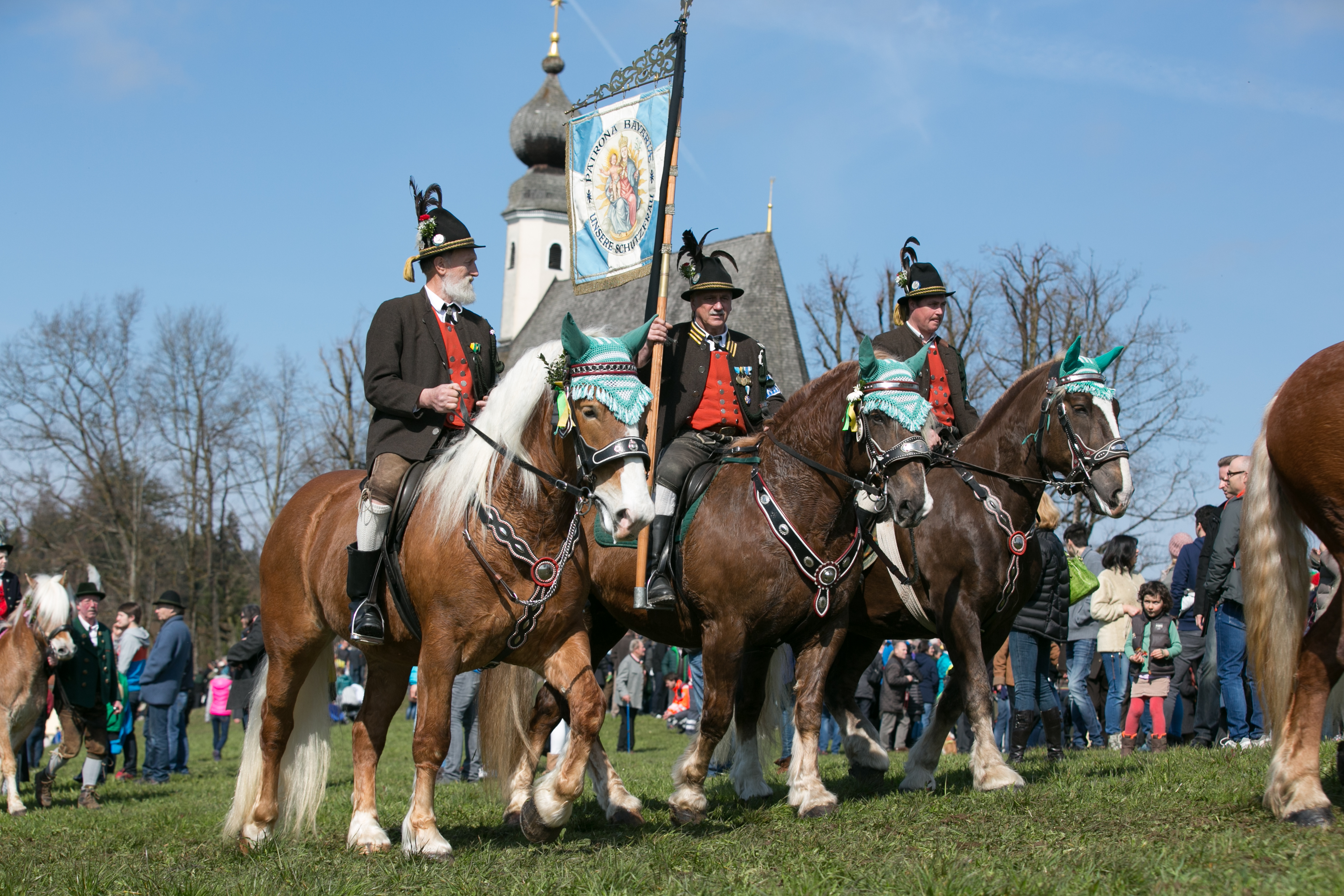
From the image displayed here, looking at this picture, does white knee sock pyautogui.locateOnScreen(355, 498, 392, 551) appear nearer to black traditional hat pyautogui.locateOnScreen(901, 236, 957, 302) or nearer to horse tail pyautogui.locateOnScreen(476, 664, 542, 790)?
A: horse tail pyautogui.locateOnScreen(476, 664, 542, 790)

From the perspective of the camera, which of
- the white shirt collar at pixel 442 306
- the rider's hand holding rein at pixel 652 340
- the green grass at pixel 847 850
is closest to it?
the green grass at pixel 847 850

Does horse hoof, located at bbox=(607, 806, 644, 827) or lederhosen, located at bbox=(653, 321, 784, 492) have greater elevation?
lederhosen, located at bbox=(653, 321, 784, 492)

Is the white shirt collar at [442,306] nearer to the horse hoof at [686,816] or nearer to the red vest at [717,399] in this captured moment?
the red vest at [717,399]

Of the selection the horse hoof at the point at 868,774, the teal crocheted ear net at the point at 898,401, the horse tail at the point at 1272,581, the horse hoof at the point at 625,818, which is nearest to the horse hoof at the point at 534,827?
the horse hoof at the point at 625,818

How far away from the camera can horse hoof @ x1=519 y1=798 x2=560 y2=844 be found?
Result: 6207mm

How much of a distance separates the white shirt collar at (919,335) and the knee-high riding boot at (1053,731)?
354cm

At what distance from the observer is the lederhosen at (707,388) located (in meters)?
8.48

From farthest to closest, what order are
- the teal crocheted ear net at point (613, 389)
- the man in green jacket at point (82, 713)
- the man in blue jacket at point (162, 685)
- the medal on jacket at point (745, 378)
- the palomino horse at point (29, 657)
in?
the man in blue jacket at point (162, 685) → the man in green jacket at point (82, 713) → the palomino horse at point (29, 657) → the medal on jacket at point (745, 378) → the teal crocheted ear net at point (613, 389)

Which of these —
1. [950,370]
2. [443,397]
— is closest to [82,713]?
[443,397]

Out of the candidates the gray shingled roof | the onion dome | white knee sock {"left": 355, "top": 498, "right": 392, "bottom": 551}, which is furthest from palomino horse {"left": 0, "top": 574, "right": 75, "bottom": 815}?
the onion dome

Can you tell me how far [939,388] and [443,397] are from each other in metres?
4.42

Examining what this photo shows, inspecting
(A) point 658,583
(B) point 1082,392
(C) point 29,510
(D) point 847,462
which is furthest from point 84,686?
(C) point 29,510

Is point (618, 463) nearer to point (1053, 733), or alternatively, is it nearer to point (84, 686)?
point (1053, 733)

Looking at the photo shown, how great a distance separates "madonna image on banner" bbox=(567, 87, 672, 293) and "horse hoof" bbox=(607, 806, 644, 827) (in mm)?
3740
